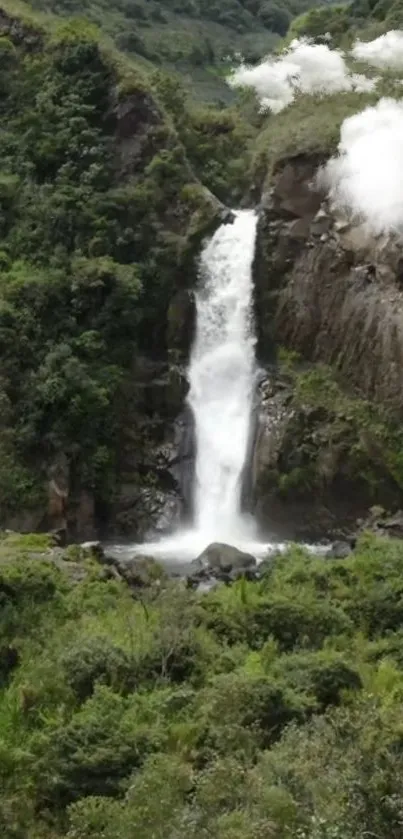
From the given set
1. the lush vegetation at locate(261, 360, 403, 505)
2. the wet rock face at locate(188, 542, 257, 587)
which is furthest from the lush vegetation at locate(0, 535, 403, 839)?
the lush vegetation at locate(261, 360, 403, 505)

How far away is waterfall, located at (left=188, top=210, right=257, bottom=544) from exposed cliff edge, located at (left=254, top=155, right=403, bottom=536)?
0.64 m

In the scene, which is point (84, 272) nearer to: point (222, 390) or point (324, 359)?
point (222, 390)

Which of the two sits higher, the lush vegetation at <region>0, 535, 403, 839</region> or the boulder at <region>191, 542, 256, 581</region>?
the boulder at <region>191, 542, 256, 581</region>

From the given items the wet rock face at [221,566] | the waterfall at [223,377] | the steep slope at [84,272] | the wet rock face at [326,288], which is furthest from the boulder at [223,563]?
the wet rock face at [326,288]

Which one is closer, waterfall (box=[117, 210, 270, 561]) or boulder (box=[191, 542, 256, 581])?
boulder (box=[191, 542, 256, 581])

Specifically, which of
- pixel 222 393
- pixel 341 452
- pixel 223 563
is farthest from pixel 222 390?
pixel 223 563

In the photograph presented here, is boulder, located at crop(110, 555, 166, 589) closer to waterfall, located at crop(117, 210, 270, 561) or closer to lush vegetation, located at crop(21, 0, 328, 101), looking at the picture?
waterfall, located at crop(117, 210, 270, 561)

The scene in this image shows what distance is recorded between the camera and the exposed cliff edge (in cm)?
3047

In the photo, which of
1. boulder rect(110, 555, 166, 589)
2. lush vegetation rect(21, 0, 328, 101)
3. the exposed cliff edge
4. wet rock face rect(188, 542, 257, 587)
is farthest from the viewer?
lush vegetation rect(21, 0, 328, 101)

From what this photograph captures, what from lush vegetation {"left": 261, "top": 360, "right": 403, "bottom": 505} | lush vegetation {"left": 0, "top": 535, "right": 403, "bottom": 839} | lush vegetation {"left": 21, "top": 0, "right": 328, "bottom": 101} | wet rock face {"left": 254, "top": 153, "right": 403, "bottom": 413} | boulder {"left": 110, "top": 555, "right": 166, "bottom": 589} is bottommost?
lush vegetation {"left": 0, "top": 535, "right": 403, "bottom": 839}

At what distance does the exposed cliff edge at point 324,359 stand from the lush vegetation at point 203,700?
682cm

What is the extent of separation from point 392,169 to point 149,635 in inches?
778

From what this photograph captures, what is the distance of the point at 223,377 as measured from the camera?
33.7 metres

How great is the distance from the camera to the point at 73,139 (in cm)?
3769
